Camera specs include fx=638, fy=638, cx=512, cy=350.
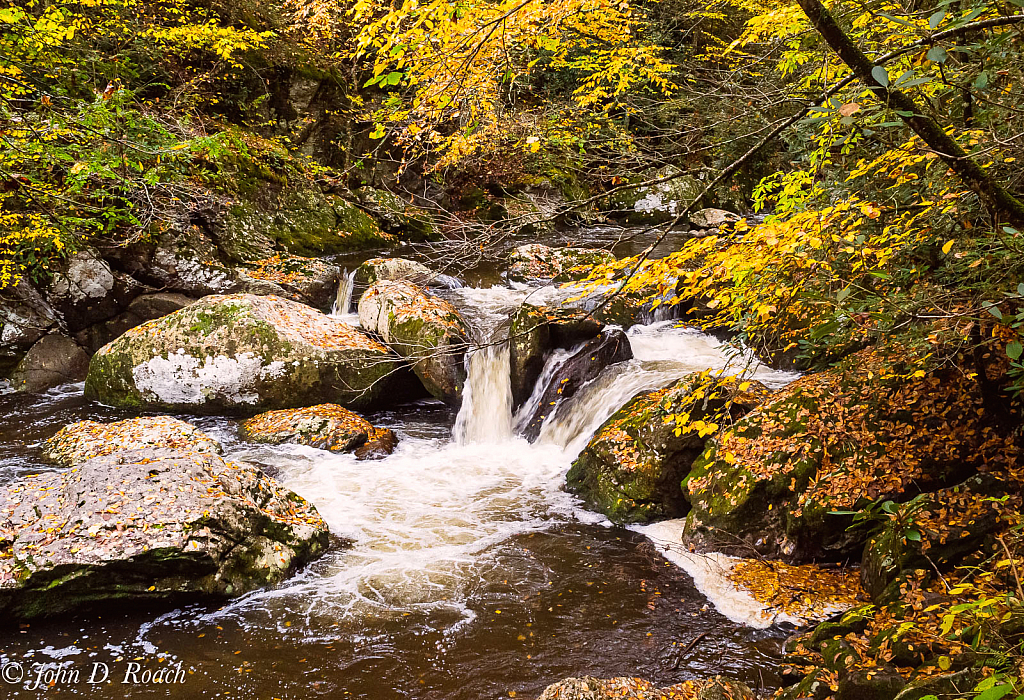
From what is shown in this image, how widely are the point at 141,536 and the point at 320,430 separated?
11.0 ft

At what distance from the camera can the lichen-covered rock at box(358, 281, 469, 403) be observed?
938 cm

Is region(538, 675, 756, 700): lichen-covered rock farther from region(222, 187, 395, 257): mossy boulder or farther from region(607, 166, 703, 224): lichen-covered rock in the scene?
region(607, 166, 703, 224): lichen-covered rock

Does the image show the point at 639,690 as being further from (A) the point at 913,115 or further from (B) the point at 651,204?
(B) the point at 651,204

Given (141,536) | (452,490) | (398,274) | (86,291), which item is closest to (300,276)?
(398,274)

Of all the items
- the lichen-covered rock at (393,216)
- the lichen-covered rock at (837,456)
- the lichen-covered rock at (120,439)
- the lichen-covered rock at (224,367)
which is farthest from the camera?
the lichen-covered rock at (393,216)

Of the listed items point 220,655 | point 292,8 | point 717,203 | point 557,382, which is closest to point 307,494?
point 220,655

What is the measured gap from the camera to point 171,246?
437 inches

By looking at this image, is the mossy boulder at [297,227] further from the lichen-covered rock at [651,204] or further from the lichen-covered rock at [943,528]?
the lichen-covered rock at [943,528]

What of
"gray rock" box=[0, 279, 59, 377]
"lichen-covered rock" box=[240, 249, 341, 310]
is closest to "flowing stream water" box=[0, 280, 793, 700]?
"gray rock" box=[0, 279, 59, 377]

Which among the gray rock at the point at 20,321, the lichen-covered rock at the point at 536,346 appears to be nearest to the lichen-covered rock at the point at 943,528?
the lichen-covered rock at the point at 536,346

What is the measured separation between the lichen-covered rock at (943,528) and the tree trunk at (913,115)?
238 centimetres

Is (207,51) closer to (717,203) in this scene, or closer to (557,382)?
(557,382)

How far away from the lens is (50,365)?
9.82m

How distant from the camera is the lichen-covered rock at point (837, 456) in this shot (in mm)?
5250
